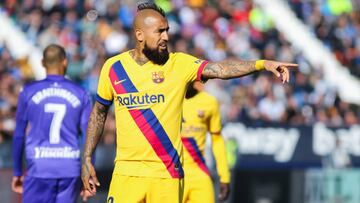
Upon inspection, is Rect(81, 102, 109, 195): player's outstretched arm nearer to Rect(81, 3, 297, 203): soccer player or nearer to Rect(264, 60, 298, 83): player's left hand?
Rect(81, 3, 297, 203): soccer player

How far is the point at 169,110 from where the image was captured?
24.8 feet

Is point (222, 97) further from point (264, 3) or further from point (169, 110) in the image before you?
point (169, 110)

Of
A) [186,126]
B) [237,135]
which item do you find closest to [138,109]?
[186,126]

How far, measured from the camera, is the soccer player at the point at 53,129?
9.46 metres

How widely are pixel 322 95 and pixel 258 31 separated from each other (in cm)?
301

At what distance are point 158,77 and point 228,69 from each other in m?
0.56

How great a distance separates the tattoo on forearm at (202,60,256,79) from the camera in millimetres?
7312

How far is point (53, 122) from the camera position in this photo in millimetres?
9453

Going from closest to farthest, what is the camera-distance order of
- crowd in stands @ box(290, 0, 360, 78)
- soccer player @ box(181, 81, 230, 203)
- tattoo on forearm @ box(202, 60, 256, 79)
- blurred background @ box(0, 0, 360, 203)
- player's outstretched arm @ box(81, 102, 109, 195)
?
1. tattoo on forearm @ box(202, 60, 256, 79)
2. player's outstretched arm @ box(81, 102, 109, 195)
3. soccer player @ box(181, 81, 230, 203)
4. blurred background @ box(0, 0, 360, 203)
5. crowd in stands @ box(290, 0, 360, 78)

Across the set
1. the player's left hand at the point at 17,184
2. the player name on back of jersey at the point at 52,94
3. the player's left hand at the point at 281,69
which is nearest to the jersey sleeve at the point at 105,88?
the player's left hand at the point at 281,69

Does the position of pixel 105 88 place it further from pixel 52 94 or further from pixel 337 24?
pixel 337 24

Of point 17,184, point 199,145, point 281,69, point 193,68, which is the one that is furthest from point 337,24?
point 281,69

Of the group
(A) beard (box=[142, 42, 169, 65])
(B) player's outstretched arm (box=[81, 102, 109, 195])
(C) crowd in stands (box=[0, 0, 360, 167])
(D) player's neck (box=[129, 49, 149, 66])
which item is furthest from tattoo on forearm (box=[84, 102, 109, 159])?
(C) crowd in stands (box=[0, 0, 360, 167])

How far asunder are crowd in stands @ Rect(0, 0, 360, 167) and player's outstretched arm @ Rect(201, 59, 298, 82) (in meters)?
9.90
